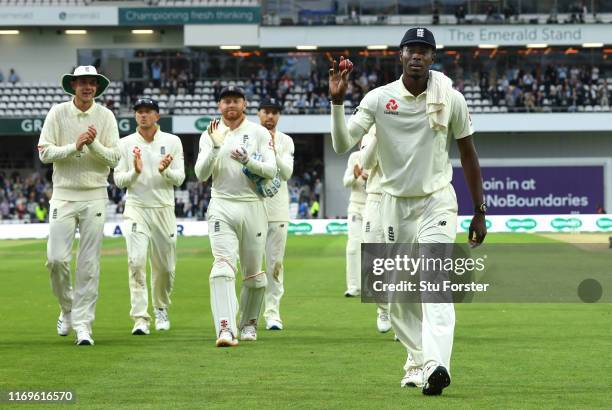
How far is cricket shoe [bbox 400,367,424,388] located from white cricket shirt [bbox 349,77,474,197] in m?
1.36

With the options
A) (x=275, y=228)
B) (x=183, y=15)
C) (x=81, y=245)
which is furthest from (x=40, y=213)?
(x=81, y=245)

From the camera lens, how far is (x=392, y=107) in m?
8.61

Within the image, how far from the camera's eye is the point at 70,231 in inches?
478

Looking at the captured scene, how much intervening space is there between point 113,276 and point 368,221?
12002 mm

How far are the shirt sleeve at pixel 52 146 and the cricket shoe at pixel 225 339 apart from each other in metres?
2.41

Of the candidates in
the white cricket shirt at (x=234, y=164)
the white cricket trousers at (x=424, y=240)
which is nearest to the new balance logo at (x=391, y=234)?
the white cricket trousers at (x=424, y=240)

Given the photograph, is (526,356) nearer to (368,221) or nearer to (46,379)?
(368,221)

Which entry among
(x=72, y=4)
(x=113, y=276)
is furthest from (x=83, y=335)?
(x=72, y=4)

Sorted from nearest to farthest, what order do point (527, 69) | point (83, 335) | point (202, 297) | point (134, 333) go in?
point (83, 335)
point (134, 333)
point (202, 297)
point (527, 69)

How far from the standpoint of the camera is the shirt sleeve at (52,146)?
38.9 feet

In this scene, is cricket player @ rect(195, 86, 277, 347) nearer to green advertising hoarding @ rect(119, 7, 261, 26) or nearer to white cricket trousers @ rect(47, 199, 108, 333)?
white cricket trousers @ rect(47, 199, 108, 333)

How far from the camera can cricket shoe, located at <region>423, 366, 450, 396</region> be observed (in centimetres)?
815

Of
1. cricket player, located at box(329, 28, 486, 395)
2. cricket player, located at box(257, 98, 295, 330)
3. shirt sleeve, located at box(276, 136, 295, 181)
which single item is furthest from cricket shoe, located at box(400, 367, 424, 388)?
cricket player, located at box(257, 98, 295, 330)

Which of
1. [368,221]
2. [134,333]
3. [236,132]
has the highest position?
[236,132]
